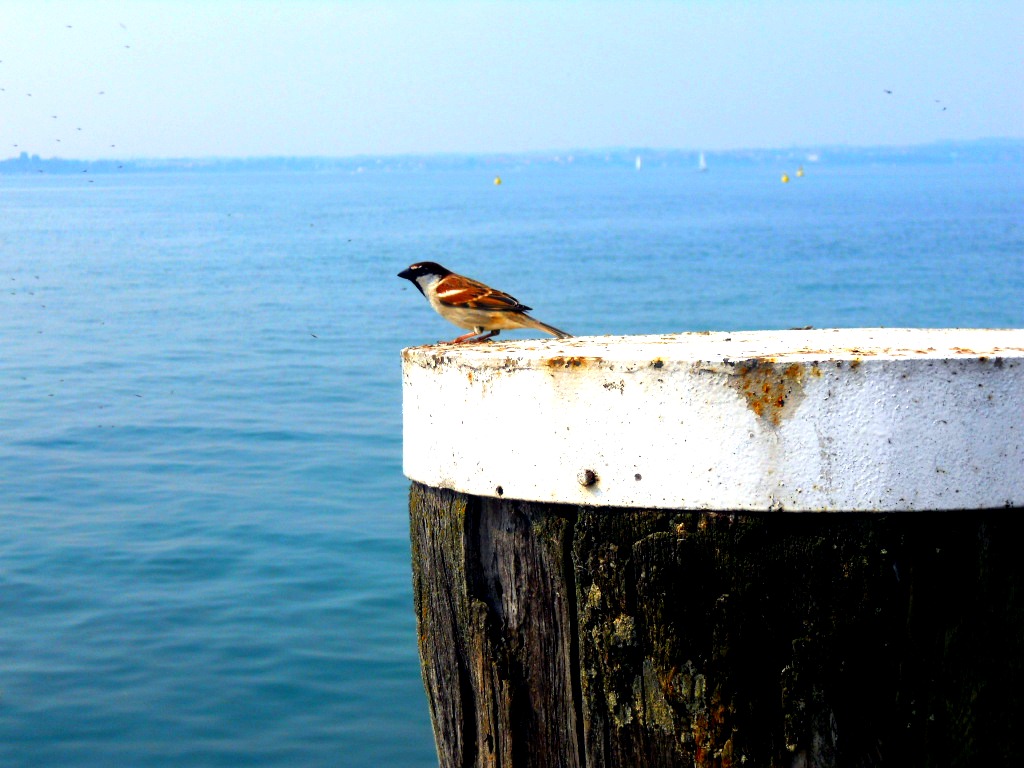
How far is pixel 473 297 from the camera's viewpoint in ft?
20.8

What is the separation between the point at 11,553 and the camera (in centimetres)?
1435

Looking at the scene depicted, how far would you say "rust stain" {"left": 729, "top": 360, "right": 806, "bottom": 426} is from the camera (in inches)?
103

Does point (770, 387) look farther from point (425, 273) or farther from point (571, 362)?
point (425, 273)

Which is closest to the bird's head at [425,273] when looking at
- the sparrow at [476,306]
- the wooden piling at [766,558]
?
the sparrow at [476,306]

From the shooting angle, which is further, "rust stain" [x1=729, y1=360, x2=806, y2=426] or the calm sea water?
the calm sea water

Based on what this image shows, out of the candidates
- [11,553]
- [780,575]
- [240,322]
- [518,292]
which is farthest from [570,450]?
[518,292]

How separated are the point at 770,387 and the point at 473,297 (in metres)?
3.83

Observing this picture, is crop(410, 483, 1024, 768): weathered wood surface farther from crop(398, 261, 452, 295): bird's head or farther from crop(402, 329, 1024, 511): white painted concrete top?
crop(398, 261, 452, 295): bird's head

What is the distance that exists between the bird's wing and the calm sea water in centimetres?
493

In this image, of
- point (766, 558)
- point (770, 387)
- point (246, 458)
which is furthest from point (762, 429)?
point (246, 458)

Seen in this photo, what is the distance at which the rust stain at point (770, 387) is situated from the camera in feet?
Answer: 8.56

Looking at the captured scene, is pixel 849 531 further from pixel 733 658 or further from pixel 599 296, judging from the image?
pixel 599 296

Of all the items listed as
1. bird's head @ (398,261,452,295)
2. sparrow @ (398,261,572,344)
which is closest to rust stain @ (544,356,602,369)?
sparrow @ (398,261,572,344)

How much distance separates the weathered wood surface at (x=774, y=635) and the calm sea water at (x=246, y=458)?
747cm
